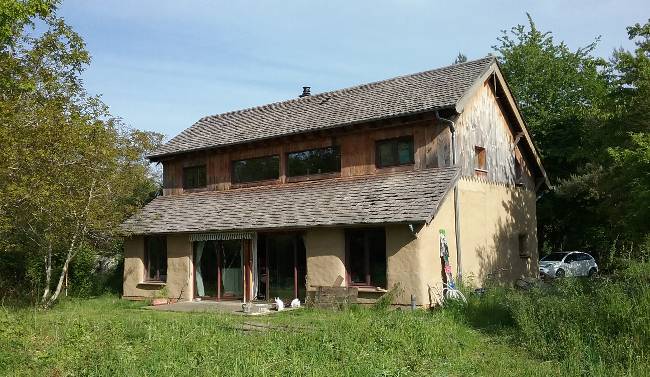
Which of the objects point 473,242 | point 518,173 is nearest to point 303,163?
point 473,242

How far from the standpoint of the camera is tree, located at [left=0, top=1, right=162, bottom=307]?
16.0 metres

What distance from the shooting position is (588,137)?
25062mm

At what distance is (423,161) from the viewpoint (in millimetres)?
17953

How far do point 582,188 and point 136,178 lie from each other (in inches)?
744

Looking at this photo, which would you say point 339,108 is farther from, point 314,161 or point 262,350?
point 262,350

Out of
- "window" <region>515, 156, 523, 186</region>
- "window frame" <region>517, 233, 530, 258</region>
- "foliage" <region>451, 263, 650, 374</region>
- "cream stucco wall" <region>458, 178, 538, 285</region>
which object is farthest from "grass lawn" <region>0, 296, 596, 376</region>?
"window" <region>515, 156, 523, 186</region>

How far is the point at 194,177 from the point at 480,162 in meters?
10.9

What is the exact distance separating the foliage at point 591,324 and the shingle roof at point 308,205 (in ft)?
14.9

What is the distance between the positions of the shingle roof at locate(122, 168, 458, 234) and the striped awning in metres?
0.32

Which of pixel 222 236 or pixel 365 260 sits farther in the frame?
pixel 222 236

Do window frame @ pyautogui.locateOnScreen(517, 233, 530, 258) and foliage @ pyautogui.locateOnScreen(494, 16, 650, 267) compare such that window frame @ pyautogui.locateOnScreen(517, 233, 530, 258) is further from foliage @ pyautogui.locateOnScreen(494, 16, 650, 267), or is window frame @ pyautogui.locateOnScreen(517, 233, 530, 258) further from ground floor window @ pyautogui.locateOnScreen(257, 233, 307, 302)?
ground floor window @ pyautogui.locateOnScreen(257, 233, 307, 302)

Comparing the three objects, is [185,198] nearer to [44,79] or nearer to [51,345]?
[44,79]

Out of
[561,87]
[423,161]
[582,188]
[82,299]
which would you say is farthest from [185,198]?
[561,87]

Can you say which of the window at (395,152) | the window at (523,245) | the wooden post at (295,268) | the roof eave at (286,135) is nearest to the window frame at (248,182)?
the roof eave at (286,135)
